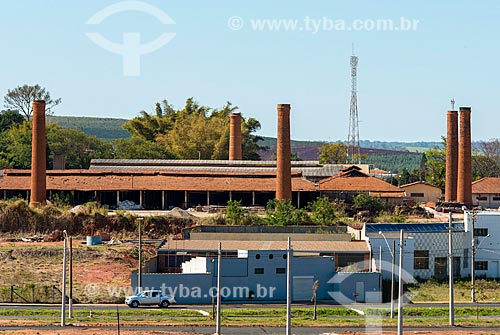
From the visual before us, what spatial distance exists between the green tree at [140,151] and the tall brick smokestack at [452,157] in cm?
4018

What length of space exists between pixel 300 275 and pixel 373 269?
17.2 feet

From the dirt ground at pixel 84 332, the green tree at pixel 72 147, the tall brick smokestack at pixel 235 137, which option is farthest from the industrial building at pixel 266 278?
the green tree at pixel 72 147

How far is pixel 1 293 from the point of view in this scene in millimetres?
57312

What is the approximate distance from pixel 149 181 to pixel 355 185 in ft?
58.2

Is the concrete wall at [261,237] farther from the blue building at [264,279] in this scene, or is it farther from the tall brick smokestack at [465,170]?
the tall brick smokestack at [465,170]

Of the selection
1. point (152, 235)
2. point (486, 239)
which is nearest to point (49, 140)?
point (152, 235)

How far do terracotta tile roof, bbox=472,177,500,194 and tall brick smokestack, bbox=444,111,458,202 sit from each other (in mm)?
9182

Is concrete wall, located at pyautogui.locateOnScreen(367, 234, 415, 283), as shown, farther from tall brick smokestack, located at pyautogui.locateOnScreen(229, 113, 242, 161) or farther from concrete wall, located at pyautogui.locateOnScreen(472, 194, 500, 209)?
tall brick smokestack, located at pyautogui.locateOnScreen(229, 113, 242, 161)

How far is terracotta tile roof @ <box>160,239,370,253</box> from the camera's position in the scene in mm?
63281

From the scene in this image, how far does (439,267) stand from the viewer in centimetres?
6525

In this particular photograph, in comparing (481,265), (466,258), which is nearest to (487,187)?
(481,265)

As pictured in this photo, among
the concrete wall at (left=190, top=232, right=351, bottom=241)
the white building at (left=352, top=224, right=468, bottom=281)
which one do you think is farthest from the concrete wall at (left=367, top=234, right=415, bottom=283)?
the concrete wall at (left=190, top=232, right=351, bottom=241)

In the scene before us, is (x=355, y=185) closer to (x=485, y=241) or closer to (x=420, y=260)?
(x=485, y=241)

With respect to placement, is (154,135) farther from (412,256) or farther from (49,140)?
(412,256)
